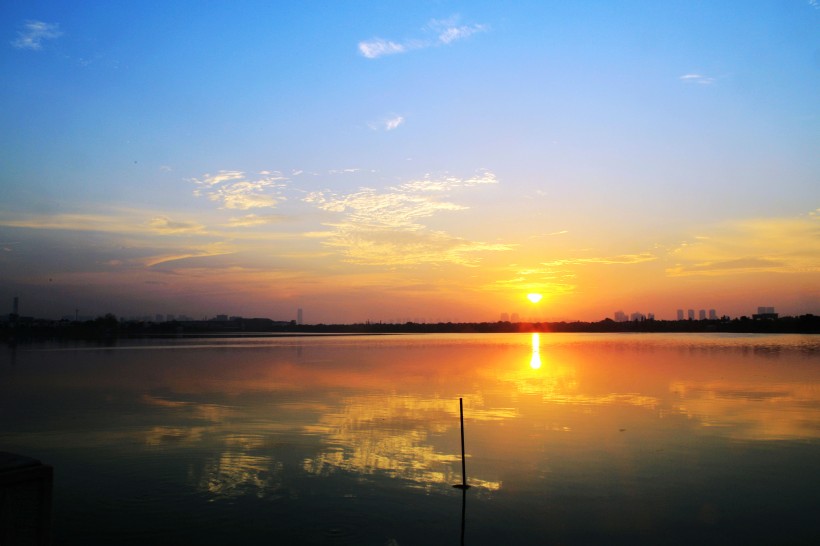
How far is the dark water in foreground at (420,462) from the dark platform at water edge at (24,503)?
6667 millimetres

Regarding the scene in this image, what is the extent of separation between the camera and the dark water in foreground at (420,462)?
9539 millimetres

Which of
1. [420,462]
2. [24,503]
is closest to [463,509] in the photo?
[420,462]

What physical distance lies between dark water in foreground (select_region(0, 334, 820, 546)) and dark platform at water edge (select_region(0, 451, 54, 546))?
667cm

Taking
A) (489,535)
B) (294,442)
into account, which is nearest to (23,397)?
(294,442)

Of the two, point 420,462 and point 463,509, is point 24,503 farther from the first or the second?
point 420,462

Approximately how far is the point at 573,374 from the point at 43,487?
3513 centimetres

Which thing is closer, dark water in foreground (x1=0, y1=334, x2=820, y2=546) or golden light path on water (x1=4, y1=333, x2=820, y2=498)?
dark water in foreground (x1=0, y1=334, x2=820, y2=546)

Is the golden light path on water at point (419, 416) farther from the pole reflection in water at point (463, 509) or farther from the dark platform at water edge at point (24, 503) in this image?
the dark platform at water edge at point (24, 503)

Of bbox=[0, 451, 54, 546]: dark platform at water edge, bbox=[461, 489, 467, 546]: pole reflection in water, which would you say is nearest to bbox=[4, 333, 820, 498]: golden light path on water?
bbox=[461, 489, 467, 546]: pole reflection in water

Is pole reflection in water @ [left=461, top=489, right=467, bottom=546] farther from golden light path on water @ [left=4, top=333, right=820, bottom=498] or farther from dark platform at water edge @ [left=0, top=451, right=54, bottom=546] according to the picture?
dark platform at water edge @ [left=0, top=451, right=54, bottom=546]

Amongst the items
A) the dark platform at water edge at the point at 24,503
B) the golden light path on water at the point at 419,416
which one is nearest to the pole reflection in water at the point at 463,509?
the golden light path on water at the point at 419,416

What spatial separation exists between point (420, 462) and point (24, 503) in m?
11.4

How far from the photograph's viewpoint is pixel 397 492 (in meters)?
11.3

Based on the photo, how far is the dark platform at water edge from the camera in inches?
109
